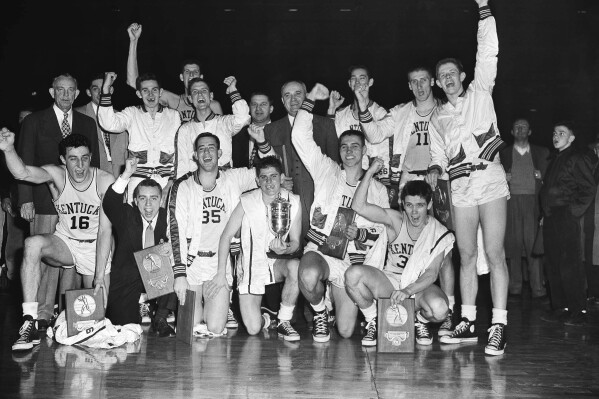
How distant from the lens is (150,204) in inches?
212

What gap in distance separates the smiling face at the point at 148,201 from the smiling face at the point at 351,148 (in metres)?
1.29

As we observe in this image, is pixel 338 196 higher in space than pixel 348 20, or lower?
lower

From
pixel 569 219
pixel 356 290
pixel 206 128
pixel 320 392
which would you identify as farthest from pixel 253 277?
pixel 569 219

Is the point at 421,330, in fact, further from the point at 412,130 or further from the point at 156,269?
the point at 156,269

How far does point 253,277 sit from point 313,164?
89 cm

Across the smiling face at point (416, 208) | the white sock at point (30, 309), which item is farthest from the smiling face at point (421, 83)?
the white sock at point (30, 309)

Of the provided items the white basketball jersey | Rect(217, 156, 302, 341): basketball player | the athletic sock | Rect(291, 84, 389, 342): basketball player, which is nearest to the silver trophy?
Rect(217, 156, 302, 341): basketball player

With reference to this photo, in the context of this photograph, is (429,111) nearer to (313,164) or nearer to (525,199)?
(313,164)

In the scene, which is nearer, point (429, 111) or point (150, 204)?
point (150, 204)

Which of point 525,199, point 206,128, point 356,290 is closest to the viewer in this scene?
point 356,290

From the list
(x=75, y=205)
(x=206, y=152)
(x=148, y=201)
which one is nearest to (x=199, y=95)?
(x=206, y=152)

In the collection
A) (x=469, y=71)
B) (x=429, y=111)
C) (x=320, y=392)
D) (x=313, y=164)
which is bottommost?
(x=320, y=392)

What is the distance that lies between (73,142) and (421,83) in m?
2.44

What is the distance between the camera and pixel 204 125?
6.06 m
